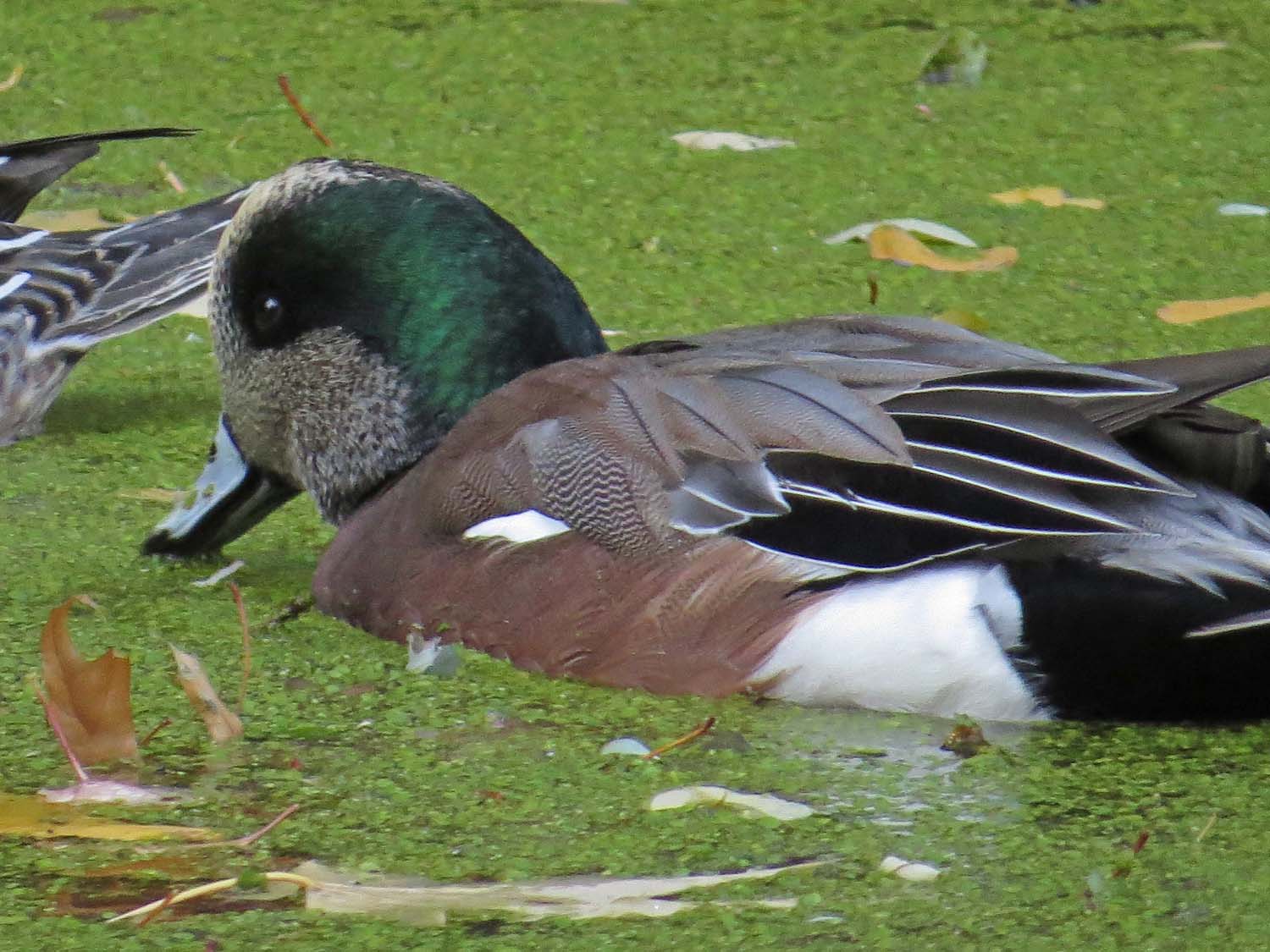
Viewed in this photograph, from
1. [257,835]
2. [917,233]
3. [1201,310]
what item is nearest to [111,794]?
[257,835]

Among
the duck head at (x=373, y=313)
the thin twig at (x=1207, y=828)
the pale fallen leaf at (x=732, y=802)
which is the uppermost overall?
the duck head at (x=373, y=313)

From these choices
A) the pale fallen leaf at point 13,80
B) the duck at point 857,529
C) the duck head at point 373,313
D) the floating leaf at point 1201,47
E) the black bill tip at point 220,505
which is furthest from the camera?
the floating leaf at point 1201,47

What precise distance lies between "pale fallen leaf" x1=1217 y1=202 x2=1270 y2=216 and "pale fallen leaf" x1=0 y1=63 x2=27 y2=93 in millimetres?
2510

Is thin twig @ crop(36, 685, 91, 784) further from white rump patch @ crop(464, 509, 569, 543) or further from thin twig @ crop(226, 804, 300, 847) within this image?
white rump patch @ crop(464, 509, 569, 543)

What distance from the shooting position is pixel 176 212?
11.9 feet

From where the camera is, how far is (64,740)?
2176 millimetres

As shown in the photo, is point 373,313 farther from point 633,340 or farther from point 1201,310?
point 1201,310

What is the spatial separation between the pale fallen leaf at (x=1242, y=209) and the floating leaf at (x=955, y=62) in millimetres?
858

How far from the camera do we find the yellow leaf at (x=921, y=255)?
153 inches

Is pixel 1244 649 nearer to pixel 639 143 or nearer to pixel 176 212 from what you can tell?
pixel 176 212

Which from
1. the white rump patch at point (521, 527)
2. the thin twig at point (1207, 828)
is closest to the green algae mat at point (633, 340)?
the thin twig at point (1207, 828)

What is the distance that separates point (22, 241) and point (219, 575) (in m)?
1.05

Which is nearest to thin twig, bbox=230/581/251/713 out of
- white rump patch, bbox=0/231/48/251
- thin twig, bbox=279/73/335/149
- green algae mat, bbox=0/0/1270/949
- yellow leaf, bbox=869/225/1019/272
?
green algae mat, bbox=0/0/1270/949

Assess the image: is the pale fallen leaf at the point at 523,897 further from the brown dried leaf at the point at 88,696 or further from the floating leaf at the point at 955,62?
the floating leaf at the point at 955,62
